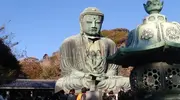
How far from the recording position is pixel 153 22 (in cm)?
394

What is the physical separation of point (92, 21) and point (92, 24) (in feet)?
0.41

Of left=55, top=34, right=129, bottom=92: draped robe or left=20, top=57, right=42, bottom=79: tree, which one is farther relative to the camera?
left=20, top=57, right=42, bottom=79: tree

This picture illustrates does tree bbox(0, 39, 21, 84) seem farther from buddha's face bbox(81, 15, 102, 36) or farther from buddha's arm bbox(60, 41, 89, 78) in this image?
buddha's face bbox(81, 15, 102, 36)

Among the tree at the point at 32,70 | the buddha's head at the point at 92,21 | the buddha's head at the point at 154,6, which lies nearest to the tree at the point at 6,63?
the buddha's head at the point at 92,21

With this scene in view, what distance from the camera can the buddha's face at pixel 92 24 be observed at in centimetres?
1296

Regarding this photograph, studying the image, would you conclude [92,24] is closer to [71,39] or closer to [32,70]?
[71,39]

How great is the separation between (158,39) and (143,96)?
1.96 feet

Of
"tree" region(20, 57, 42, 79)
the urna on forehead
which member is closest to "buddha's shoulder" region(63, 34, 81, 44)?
the urna on forehead

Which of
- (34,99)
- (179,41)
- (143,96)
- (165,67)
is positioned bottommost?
(34,99)

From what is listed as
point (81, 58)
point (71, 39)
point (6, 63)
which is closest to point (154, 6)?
point (81, 58)

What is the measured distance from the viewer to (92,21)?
13023mm

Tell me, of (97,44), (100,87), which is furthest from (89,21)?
(100,87)

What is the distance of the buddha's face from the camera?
13.0m

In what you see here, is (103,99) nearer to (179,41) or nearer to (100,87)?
(100,87)
